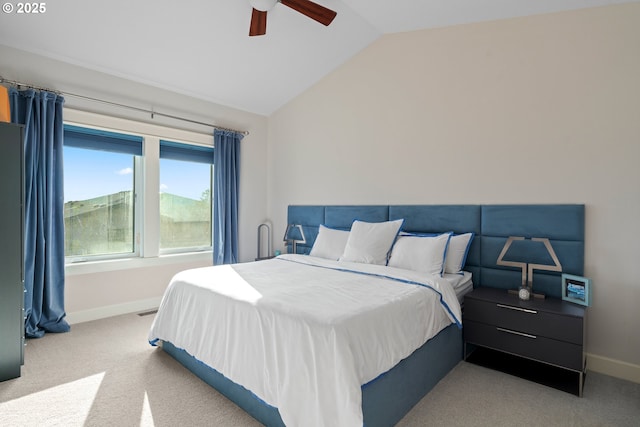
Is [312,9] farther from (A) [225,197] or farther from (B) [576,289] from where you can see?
(B) [576,289]

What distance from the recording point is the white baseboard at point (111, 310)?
351 cm

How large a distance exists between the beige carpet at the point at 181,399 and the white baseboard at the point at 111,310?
751mm

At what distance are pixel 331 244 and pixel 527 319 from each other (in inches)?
78.9

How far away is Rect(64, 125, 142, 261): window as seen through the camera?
3.57 m

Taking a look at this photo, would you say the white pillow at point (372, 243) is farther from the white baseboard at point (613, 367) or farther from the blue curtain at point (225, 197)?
the blue curtain at point (225, 197)

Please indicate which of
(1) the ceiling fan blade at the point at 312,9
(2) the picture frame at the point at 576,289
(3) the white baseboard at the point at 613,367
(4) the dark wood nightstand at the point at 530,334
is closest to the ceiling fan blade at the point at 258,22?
(1) the ceiling fan blade at the point at 312,9

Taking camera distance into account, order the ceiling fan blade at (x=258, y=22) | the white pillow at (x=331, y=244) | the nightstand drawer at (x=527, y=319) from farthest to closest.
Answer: the white pillow at (x=331, y=244), the ceiling fan blade at (x=258, y=22), the nightstand drawer at (x=527, y=319)

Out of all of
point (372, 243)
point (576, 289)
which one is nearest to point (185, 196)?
point (372, 243)

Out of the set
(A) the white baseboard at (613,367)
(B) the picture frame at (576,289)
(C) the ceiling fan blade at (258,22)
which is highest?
(C) the ceiling fan blade at (258,22)

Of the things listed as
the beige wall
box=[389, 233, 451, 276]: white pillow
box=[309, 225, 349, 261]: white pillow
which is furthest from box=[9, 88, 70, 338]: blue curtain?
box=[389, 233, 451, 276]: white pillow

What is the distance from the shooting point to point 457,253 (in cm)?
303

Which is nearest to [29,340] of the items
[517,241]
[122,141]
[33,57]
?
[122,141]

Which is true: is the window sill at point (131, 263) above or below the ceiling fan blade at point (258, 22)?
below

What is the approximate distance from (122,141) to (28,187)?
1052 mm
